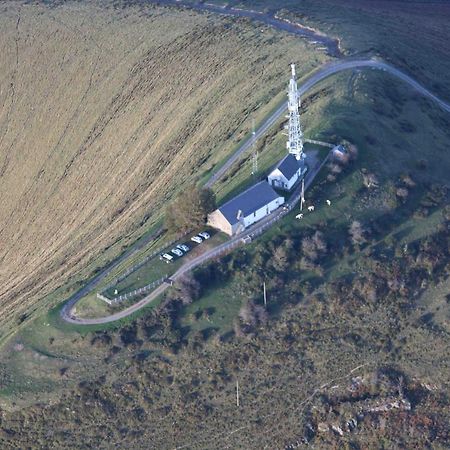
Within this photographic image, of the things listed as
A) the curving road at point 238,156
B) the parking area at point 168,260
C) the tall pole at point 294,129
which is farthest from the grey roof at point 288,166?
the parking area at point 168,260

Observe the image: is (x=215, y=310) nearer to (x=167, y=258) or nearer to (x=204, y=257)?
(x=204, y=257)

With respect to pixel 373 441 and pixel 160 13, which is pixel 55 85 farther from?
pixel 373 441

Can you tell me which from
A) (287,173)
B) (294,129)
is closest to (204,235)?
(287,173)

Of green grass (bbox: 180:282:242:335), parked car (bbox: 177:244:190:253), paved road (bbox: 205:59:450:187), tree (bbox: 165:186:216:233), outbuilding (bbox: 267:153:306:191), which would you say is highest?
tree (bbox: 165:186:216:233)

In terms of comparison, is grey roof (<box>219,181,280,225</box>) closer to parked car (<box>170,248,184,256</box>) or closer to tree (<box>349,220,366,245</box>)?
parked car (<box>170,248,184,256</box>)

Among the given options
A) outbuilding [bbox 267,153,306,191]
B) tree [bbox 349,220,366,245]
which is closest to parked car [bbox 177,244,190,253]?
outbuilding [bbox 267,153,306,191]

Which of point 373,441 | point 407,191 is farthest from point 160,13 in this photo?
point 373,441
